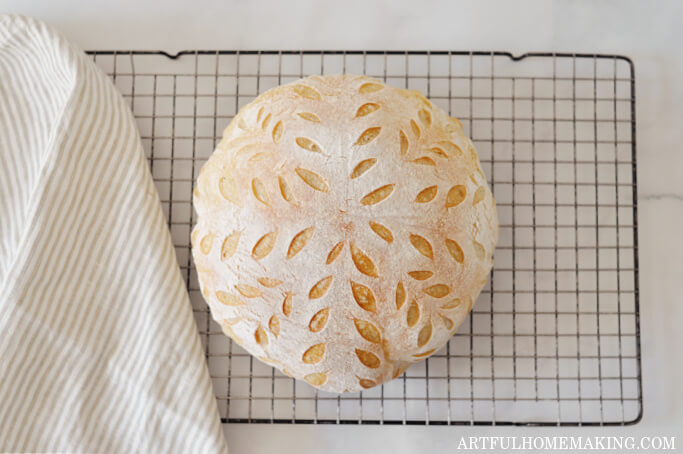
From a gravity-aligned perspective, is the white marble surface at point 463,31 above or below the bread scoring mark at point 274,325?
above

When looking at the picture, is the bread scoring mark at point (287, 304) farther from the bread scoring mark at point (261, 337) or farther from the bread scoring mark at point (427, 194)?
the bread scoring mark at point (427, 194)

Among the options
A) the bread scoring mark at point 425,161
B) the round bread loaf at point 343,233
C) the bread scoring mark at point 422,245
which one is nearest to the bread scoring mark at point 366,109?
the round bread loaf at point 343,233

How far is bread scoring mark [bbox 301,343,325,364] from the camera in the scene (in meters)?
0.88

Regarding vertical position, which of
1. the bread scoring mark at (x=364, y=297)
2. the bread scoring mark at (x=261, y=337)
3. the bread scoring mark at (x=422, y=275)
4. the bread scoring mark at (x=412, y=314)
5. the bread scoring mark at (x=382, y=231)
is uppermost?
the bread scoring mark at (x=382, y=231)

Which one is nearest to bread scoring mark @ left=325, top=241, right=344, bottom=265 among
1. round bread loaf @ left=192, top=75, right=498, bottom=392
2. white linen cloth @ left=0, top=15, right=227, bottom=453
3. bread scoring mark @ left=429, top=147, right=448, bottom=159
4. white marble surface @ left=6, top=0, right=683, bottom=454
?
round bread loaf @ left=192, top=75, right=498, bottom=392

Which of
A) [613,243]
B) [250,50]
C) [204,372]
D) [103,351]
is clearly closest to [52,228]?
[103,351]

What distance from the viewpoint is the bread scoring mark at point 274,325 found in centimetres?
88

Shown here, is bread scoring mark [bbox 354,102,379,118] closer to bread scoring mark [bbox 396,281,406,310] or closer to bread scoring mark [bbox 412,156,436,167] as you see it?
bread scoring mark [bbox 412,156,436,167]

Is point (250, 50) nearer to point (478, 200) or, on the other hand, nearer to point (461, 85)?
point (461, 85)

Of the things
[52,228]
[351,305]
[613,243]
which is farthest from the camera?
[613,243]

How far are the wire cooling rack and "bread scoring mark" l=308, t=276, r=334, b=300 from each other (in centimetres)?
28

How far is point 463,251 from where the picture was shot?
0.88 metres

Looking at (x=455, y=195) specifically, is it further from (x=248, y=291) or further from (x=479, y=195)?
(x=248, y=291)

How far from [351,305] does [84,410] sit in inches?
20.5
